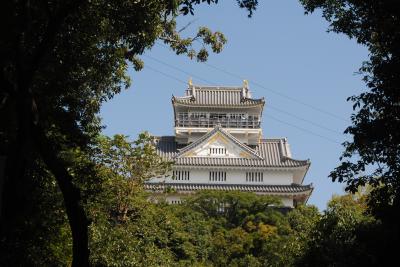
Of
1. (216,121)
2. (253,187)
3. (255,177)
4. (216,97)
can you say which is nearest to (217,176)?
(255,177)

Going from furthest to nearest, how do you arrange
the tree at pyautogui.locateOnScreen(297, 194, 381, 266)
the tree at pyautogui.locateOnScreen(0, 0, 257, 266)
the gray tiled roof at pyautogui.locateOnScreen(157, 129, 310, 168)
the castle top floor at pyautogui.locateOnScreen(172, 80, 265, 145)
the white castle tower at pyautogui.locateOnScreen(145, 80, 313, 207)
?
the castle top floor at pyautogui.locateOnScreen(172, 80, 265, 145)
the gray tiled roof at pyautogui.locateOnScreen(157, 129, 310, 168)
the white castle tower at pyautogui.locateOnScreen(145, 80, 313, 207)
the tree at pyautogui.locateOnScreen(297, 194, 381, 266)
the tree at pyautogui.locateOnScreen(0, 0, 257, 266)

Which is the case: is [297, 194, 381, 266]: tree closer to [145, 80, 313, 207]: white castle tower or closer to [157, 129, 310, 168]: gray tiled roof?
[145, 80, 313, 207]: white castle tower

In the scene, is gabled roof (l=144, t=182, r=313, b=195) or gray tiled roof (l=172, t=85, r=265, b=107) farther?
gray tiled roof (l=172, t=85, r=265, b=107)

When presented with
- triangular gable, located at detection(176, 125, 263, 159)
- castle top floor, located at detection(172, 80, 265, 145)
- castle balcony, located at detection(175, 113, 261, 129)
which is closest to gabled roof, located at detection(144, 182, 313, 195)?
triangular gable, located at detection(176, 125, 263, 159)

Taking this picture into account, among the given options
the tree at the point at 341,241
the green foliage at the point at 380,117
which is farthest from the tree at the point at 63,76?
the tree at the point at 341,241

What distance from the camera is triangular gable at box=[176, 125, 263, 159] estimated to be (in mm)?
48719

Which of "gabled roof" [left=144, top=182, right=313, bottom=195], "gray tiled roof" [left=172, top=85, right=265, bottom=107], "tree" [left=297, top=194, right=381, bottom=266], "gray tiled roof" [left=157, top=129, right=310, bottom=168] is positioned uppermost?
"gray tiled roof" [left=172, top=85, right=265, bottom=107]

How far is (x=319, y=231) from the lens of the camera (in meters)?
18.4

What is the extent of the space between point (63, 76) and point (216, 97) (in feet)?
142

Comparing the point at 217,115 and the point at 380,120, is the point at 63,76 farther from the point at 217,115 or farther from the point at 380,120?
the point at 217,115

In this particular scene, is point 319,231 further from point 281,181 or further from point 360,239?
point 281,181

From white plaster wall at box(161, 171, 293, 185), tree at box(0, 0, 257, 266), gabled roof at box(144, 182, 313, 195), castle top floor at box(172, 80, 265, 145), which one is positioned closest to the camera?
tree at box(0, 0, 257, 266)

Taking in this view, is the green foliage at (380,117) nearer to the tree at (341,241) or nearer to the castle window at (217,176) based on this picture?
the tree at (341,241)

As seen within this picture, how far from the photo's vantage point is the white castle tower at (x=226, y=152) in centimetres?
4741
